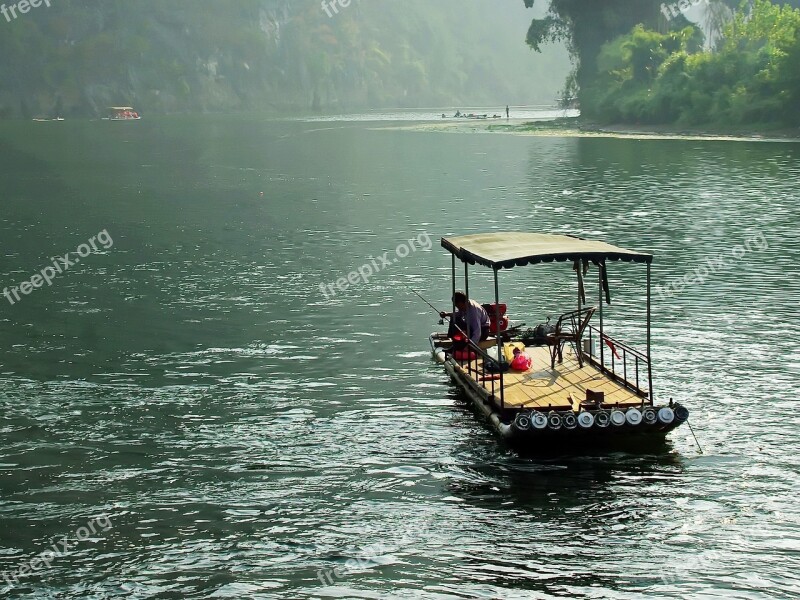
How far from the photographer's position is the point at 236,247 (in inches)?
2117

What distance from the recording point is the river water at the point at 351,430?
1841cm

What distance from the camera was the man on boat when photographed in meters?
28.8

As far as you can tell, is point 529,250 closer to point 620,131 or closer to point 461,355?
point 461,355

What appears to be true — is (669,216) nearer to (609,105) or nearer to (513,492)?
(513,492)

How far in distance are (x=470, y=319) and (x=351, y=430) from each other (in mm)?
5287

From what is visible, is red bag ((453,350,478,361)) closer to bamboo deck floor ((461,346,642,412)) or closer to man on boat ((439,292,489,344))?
man on boat ((439,292,489,344))

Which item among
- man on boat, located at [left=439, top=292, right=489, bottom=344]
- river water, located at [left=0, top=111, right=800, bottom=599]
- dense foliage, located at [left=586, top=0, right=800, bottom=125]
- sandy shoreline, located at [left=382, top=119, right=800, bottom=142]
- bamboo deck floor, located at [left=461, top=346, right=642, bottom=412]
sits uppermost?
dense foliage, located at [left=586, top=0, right=800, bottom=125]

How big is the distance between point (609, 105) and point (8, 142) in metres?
81.1

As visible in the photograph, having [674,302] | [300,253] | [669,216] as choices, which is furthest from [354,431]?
[669,216]

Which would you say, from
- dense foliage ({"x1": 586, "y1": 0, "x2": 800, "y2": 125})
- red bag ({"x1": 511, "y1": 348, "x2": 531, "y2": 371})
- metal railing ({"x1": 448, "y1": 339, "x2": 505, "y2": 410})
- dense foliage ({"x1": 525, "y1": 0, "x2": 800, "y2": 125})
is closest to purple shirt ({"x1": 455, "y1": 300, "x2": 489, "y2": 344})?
metal railing ({"x1": 448, "y1": 339, "x2": 505, "y2": 410})

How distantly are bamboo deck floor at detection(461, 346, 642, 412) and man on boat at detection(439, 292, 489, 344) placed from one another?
46.8 inches

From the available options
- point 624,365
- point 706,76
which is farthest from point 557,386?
point 706,76

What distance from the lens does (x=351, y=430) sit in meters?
25.2

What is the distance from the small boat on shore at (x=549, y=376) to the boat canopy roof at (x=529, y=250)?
0.02 meters
